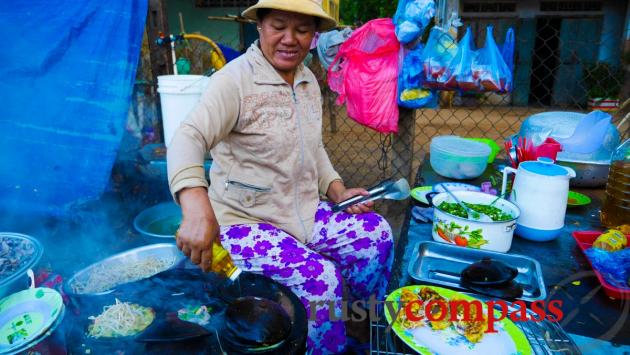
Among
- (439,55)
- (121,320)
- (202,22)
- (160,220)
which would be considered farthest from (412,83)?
(202,22)

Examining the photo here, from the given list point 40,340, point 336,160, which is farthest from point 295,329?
point 336,160

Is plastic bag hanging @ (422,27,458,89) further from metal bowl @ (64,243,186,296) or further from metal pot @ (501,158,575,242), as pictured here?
metal bowl @ (64,243,186,296)

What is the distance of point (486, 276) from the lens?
4.63ft

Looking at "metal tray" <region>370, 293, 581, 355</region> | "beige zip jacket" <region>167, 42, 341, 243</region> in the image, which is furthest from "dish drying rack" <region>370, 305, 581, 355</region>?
"beige zip jacket" <region>167, 42, 341, 243</region>

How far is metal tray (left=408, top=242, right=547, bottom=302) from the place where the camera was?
57.7 inches

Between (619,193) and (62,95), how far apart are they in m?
3.26

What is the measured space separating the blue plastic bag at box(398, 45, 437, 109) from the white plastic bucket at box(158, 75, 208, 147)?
1.60 meters

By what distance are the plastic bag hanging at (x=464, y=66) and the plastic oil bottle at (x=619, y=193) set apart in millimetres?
1203

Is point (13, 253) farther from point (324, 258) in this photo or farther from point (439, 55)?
point (439, 55)

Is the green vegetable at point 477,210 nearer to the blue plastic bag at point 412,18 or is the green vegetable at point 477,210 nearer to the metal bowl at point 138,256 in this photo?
the metal bowl at point 138,256

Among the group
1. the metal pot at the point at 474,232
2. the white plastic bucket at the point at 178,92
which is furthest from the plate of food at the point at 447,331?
the white plastic bucket at the point at 178,92

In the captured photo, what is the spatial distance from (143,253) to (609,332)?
2274 mm

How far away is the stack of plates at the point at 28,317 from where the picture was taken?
4.40 ft

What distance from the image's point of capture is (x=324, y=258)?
2006mm
